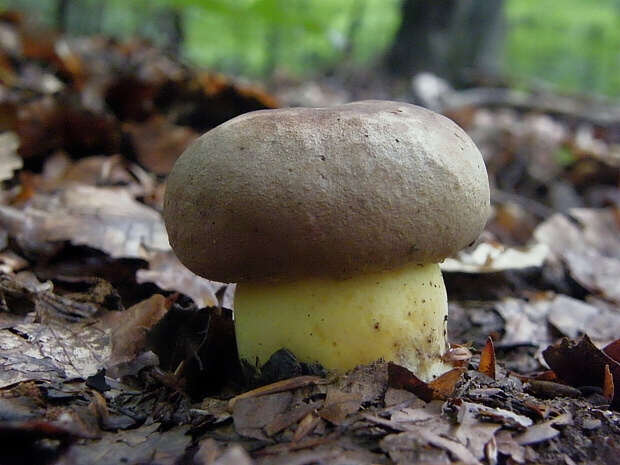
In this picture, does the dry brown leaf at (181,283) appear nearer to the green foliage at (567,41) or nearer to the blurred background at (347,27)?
the blurred background at (347,27)

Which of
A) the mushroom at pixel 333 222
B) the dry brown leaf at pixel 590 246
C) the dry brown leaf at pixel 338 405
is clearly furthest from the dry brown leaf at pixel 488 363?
the dry brown leaf at pixel 590 246

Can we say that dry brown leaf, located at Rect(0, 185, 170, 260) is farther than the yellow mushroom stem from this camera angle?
Yes

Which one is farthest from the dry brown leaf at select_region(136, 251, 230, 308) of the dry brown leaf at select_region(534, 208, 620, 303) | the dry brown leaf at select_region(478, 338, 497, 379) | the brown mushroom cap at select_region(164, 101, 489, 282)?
the dry brown leaf at select_region(534, 208, 620, 303)

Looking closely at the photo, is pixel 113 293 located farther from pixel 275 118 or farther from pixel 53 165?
pixel 53 165

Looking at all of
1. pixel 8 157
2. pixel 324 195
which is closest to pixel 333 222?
pixel 324 195

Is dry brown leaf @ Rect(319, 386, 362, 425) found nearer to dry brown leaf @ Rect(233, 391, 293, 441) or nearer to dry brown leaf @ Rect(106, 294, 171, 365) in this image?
dry brown leaf @ Rect(233, 391, 293, 441)

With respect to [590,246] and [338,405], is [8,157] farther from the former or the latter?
[590,246]
